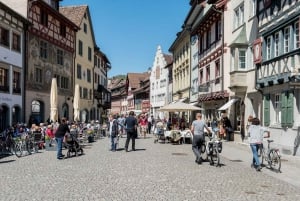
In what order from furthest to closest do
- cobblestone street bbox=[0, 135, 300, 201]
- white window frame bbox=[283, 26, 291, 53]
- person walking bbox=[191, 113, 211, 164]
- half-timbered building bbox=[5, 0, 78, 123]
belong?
half-timbered building bbox=[5, 0, 78, 123], white window frame bbox=[283, 26, 291, 53], person walking bbox=[191, 113, 211, 164], cobblestone street bbox=[0, 135, 300, 201]

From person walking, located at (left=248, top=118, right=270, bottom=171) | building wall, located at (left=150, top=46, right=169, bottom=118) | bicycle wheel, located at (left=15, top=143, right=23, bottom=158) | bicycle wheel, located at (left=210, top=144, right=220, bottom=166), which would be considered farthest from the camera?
building wall, located at (left=150, top=46, right=169, bottom=118)

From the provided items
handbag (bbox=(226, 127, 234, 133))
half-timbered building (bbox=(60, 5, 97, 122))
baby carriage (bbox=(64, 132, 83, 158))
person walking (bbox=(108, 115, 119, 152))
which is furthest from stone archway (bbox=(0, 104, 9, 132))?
half-timbered building (bbox=(60, 5, 97, 122))

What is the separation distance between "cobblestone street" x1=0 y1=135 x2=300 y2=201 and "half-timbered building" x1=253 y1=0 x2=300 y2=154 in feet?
14.2

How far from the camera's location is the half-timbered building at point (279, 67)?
60.4 feet

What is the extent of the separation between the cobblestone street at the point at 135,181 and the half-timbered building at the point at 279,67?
14.2ft

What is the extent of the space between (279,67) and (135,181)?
1155 cm

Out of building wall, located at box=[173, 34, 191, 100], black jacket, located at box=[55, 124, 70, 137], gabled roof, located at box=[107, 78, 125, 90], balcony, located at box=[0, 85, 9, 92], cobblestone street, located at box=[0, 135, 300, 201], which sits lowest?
cobblestone street, located at box=[0, 135, 300, 201]

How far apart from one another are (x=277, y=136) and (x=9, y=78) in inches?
700

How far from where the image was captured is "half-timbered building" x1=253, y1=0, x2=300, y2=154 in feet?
60.4

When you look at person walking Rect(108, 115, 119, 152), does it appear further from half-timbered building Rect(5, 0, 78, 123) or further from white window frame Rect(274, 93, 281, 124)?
half-timbered building Rect(5, 0, 78, 123)

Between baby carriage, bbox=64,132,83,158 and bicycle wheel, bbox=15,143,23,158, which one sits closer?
baby carriage, bbox=64,132,83,158

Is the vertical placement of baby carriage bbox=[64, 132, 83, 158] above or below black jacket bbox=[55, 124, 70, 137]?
below

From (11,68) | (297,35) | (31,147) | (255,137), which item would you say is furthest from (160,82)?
(255,137)

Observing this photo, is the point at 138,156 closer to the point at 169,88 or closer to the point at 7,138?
the point at 7,138
